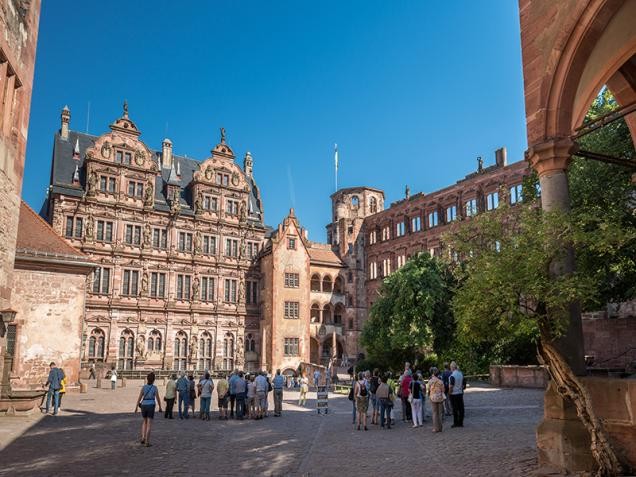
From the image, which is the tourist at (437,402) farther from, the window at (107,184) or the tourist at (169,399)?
the window at (107,184)

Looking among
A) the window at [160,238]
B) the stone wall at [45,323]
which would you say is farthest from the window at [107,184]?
the stone wall at [45,323]

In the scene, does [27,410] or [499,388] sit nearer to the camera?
[27,410]

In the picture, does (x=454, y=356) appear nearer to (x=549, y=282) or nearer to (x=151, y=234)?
(x=151, y=234)

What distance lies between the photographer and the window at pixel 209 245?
43969mm

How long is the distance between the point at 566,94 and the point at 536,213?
8.12 ft

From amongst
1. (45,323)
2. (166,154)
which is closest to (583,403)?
(45,323)

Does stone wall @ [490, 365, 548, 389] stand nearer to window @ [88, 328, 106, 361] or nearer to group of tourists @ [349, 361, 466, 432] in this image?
group of tourists @ [349, 361, 466, 432]

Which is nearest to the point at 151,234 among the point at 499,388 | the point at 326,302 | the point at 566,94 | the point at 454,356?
the point at 326,302

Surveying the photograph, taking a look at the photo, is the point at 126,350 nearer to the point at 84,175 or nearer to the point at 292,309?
the point at 84,175

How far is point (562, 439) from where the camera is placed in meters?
7.71

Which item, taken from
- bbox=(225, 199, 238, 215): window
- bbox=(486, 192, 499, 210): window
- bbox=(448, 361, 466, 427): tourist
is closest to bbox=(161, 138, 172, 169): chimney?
bbox=(225, 199, 238, 215): window

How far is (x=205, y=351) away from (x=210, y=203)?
11.9 meters

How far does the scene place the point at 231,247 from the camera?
149 ft

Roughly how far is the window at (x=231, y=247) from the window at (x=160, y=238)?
5.13m
